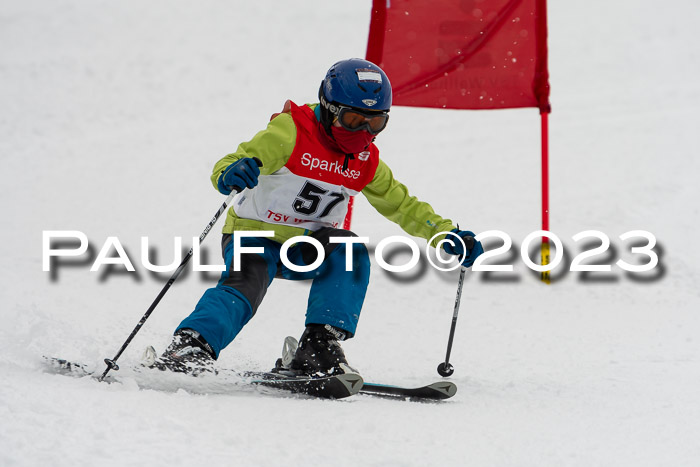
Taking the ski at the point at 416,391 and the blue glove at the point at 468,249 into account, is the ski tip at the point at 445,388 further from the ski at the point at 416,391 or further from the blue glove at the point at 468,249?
the blue glove at the point at 468,249

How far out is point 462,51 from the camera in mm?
6258

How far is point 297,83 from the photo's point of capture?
13625 millimetres

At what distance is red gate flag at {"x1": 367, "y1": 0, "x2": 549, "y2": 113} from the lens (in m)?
6.16

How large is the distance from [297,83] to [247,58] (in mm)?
1533

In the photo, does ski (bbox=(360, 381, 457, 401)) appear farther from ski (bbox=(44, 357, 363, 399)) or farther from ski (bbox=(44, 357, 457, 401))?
ski (bbox=(44, 357, 363, 399))

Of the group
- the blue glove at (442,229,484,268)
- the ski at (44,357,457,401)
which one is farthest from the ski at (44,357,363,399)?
the blue glove at (442,229,484,268)

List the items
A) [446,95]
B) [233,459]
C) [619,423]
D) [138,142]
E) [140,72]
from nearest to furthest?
[233,459] < [619,423] < [446,95] < [138,142] < [140,72]

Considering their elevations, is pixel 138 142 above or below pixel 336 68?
above

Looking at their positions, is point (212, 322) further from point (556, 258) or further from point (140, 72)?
point (140, 72)

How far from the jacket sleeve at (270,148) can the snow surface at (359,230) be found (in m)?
1.15

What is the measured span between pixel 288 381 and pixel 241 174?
0.95 metres

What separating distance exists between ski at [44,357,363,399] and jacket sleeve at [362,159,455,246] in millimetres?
1188

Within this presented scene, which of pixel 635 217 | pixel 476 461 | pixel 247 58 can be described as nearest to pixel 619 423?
pixel 476 461
